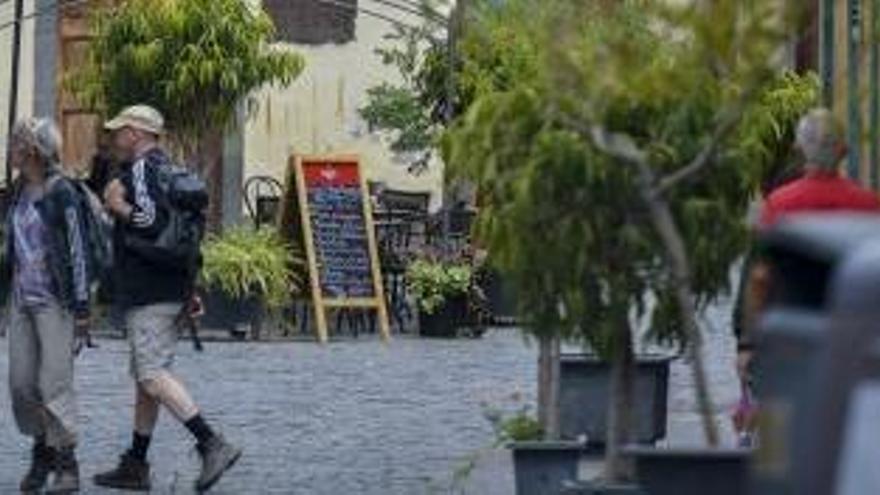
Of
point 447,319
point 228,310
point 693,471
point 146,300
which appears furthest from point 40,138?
point 447,319

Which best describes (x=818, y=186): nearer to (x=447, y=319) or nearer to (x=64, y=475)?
(x=64, y=475)

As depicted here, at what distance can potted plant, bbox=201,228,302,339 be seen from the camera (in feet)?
64.0

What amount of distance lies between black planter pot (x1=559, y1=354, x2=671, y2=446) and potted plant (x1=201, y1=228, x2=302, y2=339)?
8220mm

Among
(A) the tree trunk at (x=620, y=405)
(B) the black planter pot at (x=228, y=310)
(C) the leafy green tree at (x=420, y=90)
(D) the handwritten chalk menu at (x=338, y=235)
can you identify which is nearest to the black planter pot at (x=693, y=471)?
(A) the tree trunk at (x=620, y=405)

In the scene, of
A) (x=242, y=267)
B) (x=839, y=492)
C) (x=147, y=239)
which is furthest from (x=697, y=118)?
(x=242, y=267)

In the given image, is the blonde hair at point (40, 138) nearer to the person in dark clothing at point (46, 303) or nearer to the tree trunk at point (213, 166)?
the person in dark clothing at point (46, 303)

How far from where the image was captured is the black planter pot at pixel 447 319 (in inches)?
788

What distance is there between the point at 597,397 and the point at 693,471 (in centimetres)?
517

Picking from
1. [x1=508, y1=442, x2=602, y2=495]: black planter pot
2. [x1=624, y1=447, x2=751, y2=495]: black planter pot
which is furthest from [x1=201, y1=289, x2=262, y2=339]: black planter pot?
[x1=624, y1=447, x2=751, y2=495]: black planter pot

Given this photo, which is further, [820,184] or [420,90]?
[420,90]

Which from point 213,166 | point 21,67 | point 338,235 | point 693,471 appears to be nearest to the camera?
point 693,471

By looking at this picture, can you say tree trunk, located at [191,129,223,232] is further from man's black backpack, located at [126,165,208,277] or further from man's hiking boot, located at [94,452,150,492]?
man's hiking boot, located at [94,452,150,492]

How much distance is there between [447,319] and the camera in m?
20.1

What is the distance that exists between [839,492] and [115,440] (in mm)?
10035
